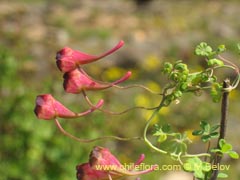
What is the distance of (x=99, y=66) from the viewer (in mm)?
6629

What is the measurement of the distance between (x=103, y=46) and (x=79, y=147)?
151 inches

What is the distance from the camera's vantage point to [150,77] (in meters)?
6.59

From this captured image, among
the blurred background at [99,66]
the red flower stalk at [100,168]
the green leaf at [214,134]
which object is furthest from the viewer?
the blurred background at [99,66]

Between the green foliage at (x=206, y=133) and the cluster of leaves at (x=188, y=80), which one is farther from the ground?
the cluster of leaves at (x=188, y=80)

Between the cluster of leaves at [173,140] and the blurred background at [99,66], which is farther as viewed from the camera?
the blurred background at [99,66]

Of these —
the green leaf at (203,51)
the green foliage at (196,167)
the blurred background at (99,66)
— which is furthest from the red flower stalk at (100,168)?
the blurred background at (99,66)

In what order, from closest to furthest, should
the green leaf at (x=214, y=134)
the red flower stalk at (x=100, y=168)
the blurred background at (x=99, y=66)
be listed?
the red flower stalk at (x=100, y=168) < the green leaf at (x=214, y=134) < the blurred background at (x=99, y=66)

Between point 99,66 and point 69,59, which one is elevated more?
point 99,66

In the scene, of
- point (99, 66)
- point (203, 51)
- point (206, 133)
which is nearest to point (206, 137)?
point (206, 133)

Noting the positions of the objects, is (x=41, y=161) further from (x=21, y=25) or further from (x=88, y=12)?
(x=88, y=12)

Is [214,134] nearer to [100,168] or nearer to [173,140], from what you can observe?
[173,140]

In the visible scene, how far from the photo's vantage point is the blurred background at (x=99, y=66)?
3.78m

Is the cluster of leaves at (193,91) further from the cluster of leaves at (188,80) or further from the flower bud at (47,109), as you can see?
the flower bud at (47,109)

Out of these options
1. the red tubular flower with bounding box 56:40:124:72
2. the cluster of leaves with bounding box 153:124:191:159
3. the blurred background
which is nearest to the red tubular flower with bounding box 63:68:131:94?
the red tubular flower with bounding box 56:40:124:72
